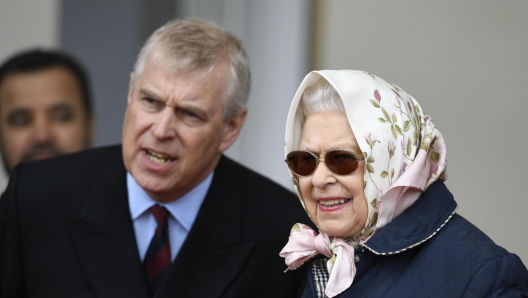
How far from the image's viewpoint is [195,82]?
12.8 feet

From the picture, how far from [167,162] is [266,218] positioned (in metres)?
0.49

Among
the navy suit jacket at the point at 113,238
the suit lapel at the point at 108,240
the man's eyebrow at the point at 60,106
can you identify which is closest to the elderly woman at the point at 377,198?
the navy suit jacket at the point at 113,238

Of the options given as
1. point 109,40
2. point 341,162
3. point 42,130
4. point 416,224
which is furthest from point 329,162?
point 109,40

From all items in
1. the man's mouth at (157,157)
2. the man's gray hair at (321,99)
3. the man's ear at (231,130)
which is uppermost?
the man's gray hair at (321,99)

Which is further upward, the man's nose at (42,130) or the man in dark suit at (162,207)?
the man in dark suit at (162,207)

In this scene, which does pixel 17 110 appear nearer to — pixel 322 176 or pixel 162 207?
pixel 162 207

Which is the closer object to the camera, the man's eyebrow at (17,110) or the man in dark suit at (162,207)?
the man in dark suit at (162,207)

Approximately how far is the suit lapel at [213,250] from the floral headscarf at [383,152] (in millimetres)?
728

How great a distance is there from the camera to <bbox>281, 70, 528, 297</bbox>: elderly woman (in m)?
2.82

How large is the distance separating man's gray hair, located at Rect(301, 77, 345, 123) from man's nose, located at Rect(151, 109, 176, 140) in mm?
831

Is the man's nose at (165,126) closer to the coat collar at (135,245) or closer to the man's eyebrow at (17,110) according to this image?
the coat collar at (135,245)

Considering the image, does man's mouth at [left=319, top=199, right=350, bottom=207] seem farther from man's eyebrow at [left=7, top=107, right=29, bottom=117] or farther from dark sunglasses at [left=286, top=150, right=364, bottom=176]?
man's eyebrow at [left=7, top=107, right=29, bottom=117]

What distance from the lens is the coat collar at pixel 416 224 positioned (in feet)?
9.36

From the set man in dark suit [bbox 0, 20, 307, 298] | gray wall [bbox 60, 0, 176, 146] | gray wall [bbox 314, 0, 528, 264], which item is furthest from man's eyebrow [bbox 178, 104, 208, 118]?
gray wall [bbox 60, 0, 176, 146]
